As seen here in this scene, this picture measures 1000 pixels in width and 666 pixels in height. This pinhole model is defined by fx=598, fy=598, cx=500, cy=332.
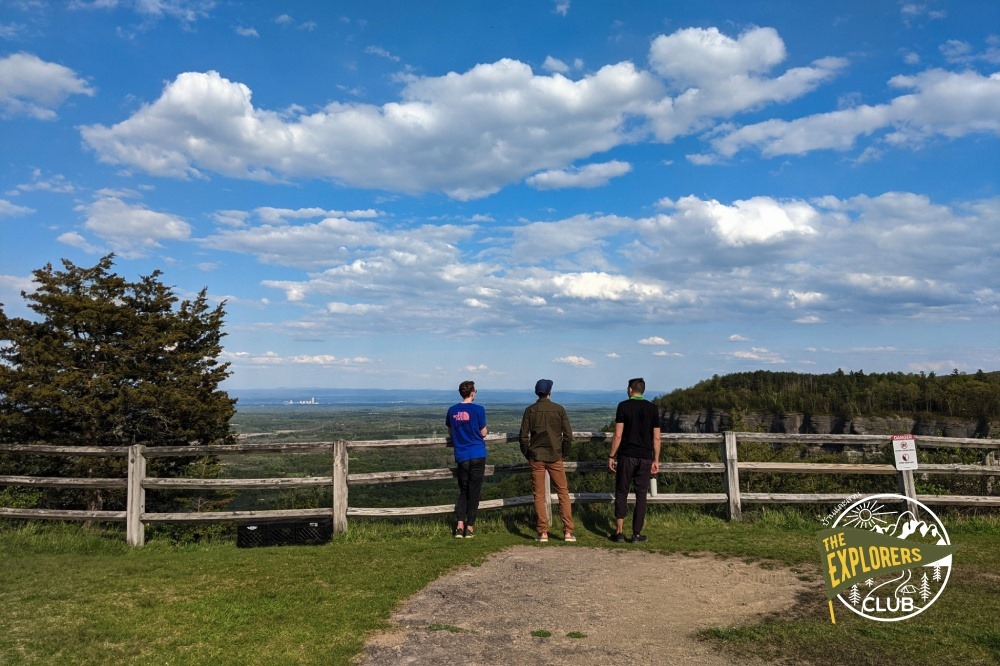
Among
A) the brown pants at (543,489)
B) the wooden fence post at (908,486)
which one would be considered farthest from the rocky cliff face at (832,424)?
the brown pants at (543,489)

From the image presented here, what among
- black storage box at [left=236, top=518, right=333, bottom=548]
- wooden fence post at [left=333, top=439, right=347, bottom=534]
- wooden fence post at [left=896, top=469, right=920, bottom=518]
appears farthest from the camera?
wooden fence post at [left=896, top=469, right=920, bottom=518]

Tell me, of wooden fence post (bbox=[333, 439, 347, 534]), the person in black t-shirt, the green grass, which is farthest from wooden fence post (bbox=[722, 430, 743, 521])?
wooden fence post (bbox=[333, 439, 347, 534])

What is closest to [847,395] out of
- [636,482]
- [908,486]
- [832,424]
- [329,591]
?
[832,424]

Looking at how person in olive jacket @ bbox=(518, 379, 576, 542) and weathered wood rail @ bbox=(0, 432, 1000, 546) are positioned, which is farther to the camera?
weathered wood rail @ bbox=(0, 432, 1000, 546)

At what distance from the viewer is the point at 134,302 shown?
1772 cm

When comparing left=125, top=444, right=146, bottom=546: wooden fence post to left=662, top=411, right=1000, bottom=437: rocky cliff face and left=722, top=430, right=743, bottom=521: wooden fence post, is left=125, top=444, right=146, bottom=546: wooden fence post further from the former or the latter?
left=662, top=411, right=1000, bottom=437: rocky cliff face

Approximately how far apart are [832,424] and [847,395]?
9.54 ft

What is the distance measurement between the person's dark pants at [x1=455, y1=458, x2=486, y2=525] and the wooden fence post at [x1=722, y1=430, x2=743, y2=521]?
410 cm

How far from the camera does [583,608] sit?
5.86 meters

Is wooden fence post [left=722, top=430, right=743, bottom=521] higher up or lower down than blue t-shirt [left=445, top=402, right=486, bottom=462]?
lower down

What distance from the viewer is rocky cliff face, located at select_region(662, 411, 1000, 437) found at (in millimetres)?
33250

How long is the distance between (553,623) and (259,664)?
249 centimetres

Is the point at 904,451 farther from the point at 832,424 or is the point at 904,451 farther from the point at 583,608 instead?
the point at 832,424

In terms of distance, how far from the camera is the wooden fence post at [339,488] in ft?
29.6
